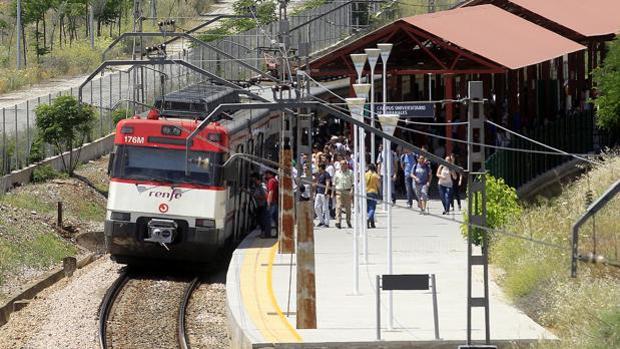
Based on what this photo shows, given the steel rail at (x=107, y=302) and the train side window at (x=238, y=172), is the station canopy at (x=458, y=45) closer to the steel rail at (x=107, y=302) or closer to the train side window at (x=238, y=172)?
the train side window at (x=238, y=172)

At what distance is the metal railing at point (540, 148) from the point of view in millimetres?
35000

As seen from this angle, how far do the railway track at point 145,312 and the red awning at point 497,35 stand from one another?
10.8m

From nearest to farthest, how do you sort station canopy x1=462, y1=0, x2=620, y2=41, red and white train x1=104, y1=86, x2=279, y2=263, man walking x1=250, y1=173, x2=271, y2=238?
red and white train x1=104, y1=86, x2=279, y2=263 → man walking x1=250, y1=173, x2=271, y2=238 → station canopy x1=462, y1=0, x2=620, y2=41

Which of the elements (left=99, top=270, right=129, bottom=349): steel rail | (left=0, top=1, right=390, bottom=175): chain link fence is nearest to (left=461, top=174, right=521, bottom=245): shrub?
(left=99, top=270, right=129, bottom=349): steel rail

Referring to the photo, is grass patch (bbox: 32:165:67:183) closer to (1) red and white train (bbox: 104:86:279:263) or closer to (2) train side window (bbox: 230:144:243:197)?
(2) train side window (bbox: 230:144:243:197)

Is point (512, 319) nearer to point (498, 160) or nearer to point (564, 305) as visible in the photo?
point (564, 305)

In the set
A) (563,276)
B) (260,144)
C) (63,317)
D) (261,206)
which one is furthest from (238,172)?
(563,276)

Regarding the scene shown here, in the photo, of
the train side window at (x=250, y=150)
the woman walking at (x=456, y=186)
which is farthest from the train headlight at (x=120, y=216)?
the woman walking at (x=456, y=186)

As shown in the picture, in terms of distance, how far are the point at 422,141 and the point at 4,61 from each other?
33065mm

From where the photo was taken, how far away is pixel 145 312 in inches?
1003

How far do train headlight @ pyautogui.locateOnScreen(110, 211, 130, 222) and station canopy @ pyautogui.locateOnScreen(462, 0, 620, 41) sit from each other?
20.2 m

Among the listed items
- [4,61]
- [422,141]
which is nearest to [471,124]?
[422,141]

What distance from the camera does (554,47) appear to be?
40688 millimetres

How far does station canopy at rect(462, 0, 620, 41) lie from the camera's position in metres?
44.7
